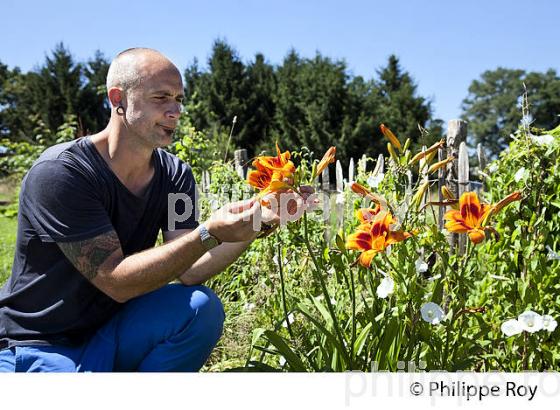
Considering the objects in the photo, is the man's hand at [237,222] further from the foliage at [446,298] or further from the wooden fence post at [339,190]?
the wooden fence post at [339,190]

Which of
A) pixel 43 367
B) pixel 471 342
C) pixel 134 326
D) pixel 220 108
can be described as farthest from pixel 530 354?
pixel 220 108

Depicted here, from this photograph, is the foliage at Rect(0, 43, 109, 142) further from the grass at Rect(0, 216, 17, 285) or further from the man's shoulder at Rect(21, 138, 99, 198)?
the man's shoulder at Rect(21, 138, 99, 198)

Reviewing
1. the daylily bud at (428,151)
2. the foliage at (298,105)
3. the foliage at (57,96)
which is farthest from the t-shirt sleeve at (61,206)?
the foliage at (57,96)

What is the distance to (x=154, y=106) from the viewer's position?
76.0 inches

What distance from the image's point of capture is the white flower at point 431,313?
5.70 feet

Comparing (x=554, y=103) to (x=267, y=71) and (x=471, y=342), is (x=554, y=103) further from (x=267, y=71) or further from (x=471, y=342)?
(x=471, y=342)

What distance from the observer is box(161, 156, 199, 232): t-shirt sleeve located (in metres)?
2.18

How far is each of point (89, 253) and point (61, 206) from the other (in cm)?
17

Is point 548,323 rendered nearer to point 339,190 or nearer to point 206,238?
point 206,238

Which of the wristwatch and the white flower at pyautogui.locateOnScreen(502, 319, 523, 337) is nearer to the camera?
the wristwatch

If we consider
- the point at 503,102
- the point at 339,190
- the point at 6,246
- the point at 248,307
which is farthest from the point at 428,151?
the point at 503,102

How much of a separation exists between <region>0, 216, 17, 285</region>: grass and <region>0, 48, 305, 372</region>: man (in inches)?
126

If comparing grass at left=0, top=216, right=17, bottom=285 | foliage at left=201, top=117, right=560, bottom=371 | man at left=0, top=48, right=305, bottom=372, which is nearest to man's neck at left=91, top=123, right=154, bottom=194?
man at left=0, top=48, right=305, bottom=372
